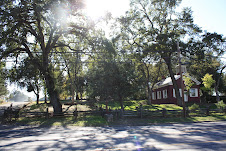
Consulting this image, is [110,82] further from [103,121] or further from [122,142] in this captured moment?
[122,142]

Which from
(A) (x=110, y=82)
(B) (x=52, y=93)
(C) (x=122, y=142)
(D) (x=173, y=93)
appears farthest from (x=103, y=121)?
(D) (x=173, y=93)

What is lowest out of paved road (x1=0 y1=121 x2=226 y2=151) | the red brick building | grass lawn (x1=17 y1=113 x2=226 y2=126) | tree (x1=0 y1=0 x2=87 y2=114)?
grass lawn (x1=17 y1=113 x2=226 y2=126)

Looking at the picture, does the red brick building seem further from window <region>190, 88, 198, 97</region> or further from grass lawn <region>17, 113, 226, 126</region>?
grass lawn <region>17, 113, 226, 126</region>

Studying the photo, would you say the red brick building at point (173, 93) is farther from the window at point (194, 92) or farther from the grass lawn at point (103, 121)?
the grass lawn at point (103, 121)

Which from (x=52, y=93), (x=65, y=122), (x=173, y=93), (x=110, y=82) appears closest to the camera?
(x=65, y=122)

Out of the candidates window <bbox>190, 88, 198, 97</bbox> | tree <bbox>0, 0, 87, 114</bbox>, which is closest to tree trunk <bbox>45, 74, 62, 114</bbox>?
tree <bbox>0, 0, 87, 114</bbox>

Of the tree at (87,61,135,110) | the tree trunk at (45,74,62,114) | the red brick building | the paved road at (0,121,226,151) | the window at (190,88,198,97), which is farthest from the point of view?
the window at (190,88,198,97)

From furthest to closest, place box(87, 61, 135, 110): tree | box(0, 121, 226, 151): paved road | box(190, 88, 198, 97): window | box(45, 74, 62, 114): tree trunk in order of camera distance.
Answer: box(190, 88, 198, 97): window → box(45, 74, 62, 114): tree trunk → box(87, 61, 135, 110): tree → box(0, 121, 226, 151): paved road

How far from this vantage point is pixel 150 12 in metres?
29.8

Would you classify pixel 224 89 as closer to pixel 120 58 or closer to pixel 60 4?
pixel 120 58

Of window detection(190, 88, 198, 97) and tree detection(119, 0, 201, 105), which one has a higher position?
tree detection(119, 0, 201, 105)

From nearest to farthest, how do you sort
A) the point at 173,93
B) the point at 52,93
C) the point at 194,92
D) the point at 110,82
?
the point at 110,82 < the point at 52,93 < the point at 173,93 < the point at 194,92

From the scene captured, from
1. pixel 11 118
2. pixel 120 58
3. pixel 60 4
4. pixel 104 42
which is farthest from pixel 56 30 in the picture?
pixel 11 118

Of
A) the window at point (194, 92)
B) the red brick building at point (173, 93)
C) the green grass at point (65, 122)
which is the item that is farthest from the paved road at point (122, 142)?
the window at point (194, 92)
